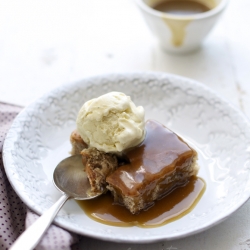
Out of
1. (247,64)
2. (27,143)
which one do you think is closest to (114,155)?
(27,143)

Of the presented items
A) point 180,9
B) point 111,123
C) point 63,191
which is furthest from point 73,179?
point 180,9

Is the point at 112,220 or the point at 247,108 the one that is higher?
the point at 112,220

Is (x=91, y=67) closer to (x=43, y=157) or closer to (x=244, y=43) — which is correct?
(x=43, y=157)

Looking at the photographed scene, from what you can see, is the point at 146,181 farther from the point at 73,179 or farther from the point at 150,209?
the point at 73,179

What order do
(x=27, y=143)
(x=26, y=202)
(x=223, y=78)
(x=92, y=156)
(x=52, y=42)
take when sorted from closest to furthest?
1. (x=26, y=202)
2. (x=92, y=156)
3. (x=27, y=143)
4. (x=223, y=78)
5. (x=52, y=42)

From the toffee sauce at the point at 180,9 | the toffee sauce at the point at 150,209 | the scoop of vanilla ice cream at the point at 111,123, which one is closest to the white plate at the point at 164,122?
the toffee sauce at the point at 150,209

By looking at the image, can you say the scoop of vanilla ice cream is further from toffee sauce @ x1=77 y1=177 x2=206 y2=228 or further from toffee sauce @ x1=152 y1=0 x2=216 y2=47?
toffee sauce @ x1=152 y1=0 x2=216 y2=47
